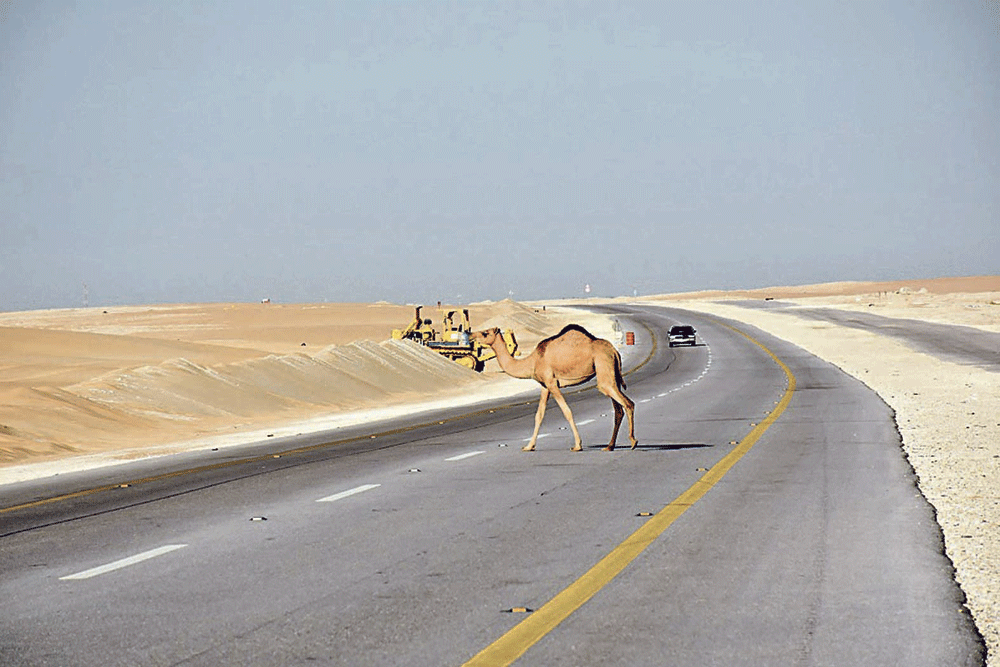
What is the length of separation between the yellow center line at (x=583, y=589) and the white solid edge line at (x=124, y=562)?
3449mm

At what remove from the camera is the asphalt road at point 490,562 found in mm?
7293

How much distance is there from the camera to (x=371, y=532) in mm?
11703

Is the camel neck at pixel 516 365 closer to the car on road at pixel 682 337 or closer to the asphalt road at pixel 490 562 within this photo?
the asphalt road at pixel 490 562

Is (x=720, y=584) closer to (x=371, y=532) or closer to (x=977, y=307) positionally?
(x=371, y=532)

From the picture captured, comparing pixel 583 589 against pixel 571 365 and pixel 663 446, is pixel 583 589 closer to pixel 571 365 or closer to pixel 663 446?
pixel 571 365

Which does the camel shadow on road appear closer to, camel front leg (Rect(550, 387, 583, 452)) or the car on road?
camel front leg (Rect(550, 387, 583, 452))

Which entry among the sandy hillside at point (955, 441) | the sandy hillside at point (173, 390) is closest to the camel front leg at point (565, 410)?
the sandy hillside at point (955, 441)

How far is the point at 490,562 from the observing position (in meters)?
9.98

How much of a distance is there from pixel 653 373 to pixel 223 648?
162 feet

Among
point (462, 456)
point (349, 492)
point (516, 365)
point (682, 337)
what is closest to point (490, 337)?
point (516, 365)

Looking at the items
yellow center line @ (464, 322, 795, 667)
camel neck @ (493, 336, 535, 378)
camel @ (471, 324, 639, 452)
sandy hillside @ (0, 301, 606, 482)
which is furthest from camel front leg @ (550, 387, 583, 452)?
sandy hillside @ (0, 301, 606, 482)

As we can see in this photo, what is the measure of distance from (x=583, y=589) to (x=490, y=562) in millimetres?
1288

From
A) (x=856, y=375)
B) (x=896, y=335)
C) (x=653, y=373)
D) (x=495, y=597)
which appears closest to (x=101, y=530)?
(x=495, y=597)

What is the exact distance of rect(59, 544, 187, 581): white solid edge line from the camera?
9688 mm
